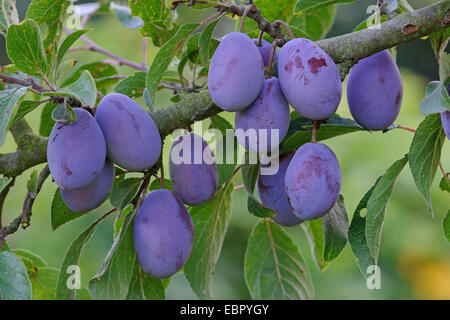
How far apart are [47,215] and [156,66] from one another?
1653mm

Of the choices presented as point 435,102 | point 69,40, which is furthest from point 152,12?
point 435,102

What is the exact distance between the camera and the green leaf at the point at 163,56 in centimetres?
67

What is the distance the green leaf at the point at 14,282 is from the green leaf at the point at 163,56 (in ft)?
0.97

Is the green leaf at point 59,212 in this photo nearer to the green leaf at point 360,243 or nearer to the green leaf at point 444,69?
the green leaf at point 360,243

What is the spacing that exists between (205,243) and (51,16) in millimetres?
424

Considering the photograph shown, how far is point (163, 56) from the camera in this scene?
68cm

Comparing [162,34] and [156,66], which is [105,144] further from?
[162,34]

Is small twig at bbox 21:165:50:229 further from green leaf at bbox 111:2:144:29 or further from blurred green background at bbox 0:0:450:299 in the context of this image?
blurred green background at bbox 0:0:450:299

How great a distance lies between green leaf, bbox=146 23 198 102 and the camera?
2.21 ft

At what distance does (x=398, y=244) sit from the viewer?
2117 millimetres

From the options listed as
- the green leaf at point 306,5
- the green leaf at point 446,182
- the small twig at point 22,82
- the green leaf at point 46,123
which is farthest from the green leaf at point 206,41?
the green leaf at point 446,182

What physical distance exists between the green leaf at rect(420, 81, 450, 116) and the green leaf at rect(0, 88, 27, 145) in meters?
0.45

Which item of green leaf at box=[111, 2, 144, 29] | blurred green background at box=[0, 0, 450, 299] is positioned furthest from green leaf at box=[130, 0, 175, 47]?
blurred green background at box=[0, 0, 450, 299]
